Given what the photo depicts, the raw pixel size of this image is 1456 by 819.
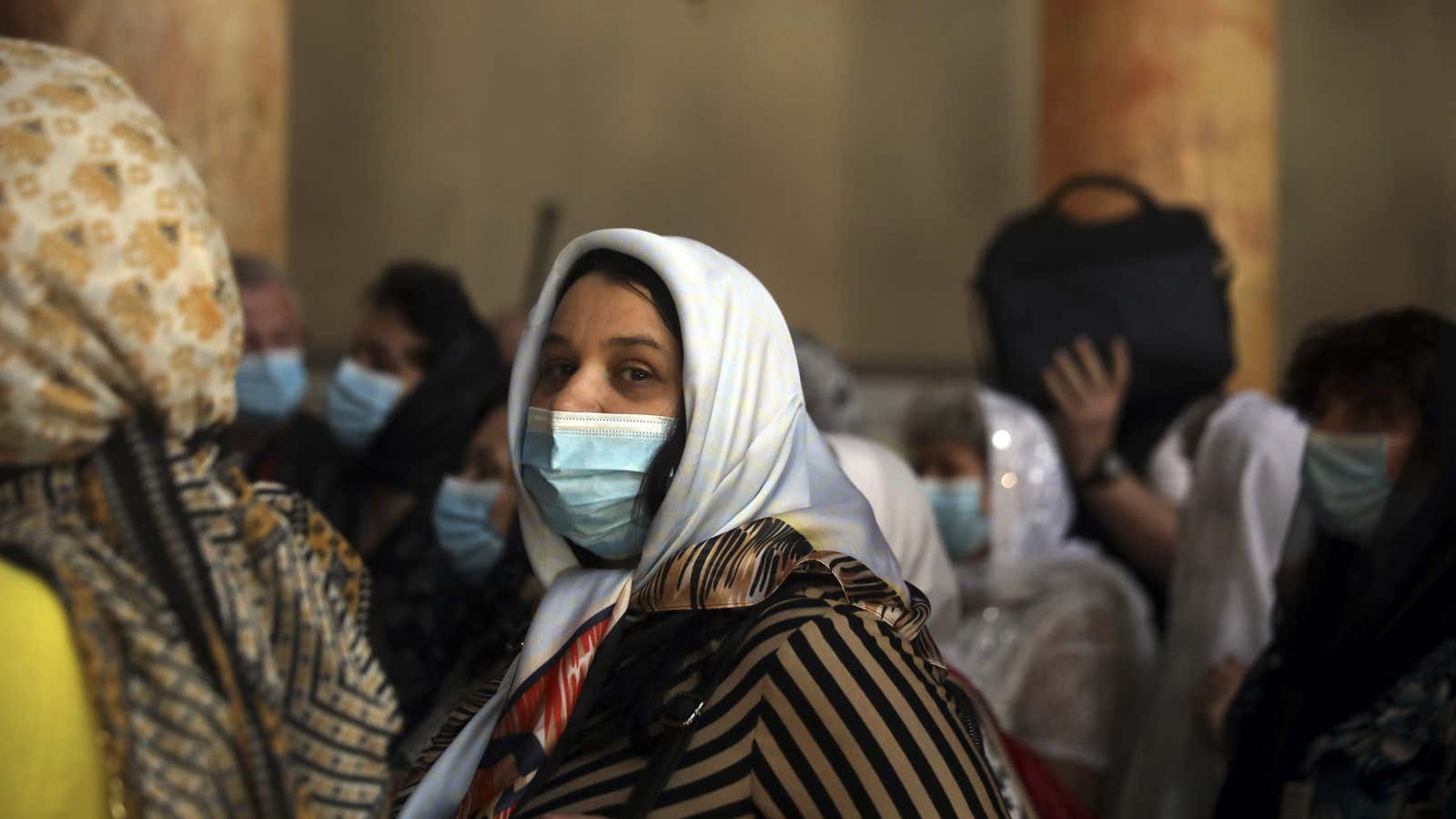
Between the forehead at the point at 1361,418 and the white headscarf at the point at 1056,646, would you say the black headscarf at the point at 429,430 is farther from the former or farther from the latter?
the forehead at the point at 1361,418

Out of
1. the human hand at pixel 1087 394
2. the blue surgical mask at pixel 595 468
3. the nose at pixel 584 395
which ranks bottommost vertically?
the human hand at pixel 1087 394

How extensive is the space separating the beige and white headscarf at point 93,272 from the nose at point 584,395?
40 centimetres

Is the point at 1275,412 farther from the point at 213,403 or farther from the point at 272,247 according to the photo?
the point at 272,247

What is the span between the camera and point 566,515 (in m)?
2.01

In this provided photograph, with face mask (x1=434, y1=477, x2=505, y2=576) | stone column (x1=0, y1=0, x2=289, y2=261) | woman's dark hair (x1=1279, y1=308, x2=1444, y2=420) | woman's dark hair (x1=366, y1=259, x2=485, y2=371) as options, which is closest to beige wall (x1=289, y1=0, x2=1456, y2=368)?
stone column (x1=0, y1=0, x2=289, y2=261)

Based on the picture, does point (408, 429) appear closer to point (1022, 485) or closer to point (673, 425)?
point (1022, 485)

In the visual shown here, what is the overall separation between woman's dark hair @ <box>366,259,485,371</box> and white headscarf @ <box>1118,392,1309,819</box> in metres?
2.00

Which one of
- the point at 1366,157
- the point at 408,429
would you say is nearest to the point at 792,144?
the point at 1366,157

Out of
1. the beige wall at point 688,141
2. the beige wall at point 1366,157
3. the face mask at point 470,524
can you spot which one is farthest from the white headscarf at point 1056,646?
the beige wall at point 1366,157

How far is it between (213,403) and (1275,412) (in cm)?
259

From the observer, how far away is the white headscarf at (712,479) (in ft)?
6.19

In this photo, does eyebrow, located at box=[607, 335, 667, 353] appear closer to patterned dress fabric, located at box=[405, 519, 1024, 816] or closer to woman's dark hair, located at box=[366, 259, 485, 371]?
patterned dress fabric, located at box=[405, 519, 1024, 816]

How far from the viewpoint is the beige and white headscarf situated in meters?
1.72

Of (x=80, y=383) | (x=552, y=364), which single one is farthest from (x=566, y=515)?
(x=80, y=383)
